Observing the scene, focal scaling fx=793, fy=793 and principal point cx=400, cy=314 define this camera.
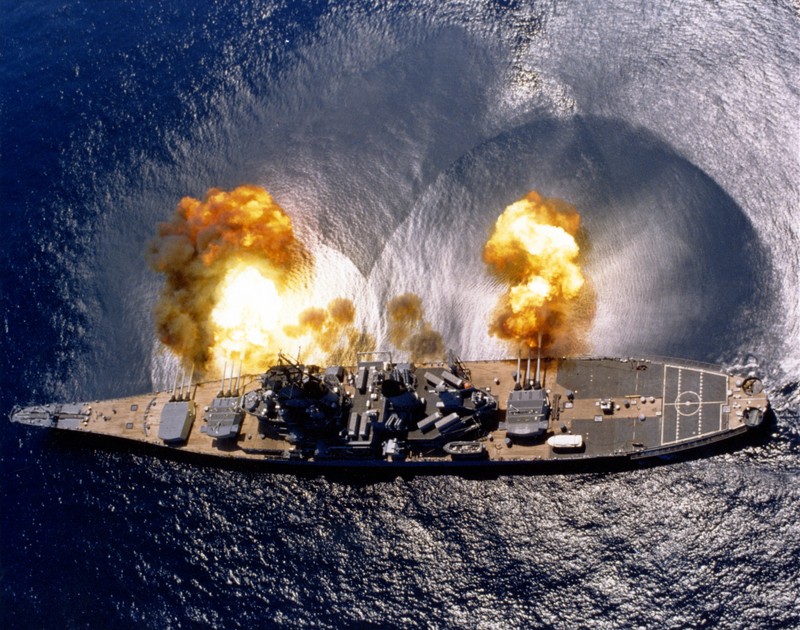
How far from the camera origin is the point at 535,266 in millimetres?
86812

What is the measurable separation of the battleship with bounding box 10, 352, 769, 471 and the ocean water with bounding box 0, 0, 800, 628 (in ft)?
11.1

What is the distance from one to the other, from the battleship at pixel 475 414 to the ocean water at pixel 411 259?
3383 millimetres

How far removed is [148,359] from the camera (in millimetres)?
97750

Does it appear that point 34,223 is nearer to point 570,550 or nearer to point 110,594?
point 110,594

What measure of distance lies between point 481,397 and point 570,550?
16551 mm

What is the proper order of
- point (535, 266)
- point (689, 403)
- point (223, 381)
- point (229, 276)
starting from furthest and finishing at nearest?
1. point (229, 276)
2. point (223, 381)
3. point (535, 266)
4. point (689, 403)

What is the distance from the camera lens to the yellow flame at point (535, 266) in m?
84.6

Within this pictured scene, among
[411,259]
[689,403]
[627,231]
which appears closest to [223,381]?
[411,259]

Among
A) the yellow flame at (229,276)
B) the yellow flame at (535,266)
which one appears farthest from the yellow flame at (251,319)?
the yellow flame at (535,266)

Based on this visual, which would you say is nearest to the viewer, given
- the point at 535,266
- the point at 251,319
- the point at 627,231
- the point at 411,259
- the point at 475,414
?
the point at 475,414

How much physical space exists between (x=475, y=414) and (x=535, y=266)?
60.9 ft

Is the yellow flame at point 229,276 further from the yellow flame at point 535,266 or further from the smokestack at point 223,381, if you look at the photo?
the yellow flame at point 535,266

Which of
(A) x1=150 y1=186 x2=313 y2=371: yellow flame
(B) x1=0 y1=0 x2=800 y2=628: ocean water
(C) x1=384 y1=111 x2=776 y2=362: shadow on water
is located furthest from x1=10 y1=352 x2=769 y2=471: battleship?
(A) x1=150 y1=186 x2=313 y2=371: yellow flame

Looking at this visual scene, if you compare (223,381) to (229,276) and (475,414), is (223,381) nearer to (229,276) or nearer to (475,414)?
(229,276)
